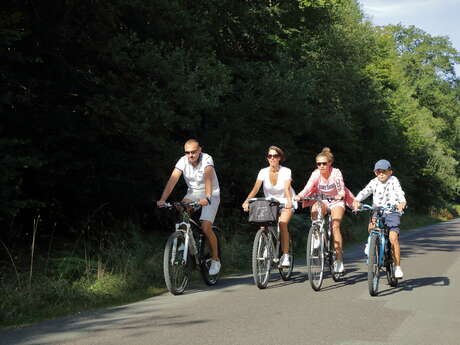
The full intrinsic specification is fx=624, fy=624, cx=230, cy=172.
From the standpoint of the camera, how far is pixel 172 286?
820 cm

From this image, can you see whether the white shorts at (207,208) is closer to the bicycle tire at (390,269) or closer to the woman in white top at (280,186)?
Result: the woman in white top at (280,186)

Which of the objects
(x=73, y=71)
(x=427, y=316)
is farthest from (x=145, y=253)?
(x=427, y=316)

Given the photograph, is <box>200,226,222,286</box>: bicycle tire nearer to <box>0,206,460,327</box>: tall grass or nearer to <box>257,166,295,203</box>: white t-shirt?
<box>0,206,460,327</box>: tall grass

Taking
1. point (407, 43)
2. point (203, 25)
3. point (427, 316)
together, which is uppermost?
point (407, 43)

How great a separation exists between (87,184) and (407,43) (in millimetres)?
59479

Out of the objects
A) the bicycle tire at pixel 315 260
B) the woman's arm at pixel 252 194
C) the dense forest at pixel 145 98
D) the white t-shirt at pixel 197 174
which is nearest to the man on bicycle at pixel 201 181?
the white t-shirt at pixel 197 174

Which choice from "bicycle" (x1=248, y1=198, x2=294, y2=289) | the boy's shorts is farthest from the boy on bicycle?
"bicycle" (x1=248, y1=198, x2=294, y2=289)

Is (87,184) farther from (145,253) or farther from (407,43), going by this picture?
(407,43)

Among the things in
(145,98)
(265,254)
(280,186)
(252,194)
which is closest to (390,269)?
(265,254)

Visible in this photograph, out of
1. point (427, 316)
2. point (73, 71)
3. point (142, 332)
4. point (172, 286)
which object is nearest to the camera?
point (142, 332)

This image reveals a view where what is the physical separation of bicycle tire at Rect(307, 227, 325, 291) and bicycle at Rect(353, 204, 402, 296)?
707 mm

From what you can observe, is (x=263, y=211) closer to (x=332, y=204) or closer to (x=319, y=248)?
(x=319, y=248)

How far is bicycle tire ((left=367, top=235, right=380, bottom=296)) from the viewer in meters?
8.17

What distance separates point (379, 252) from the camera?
8.55m
